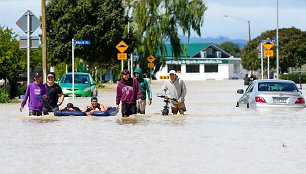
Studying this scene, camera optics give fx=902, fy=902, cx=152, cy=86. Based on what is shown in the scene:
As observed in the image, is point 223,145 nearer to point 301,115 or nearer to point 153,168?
point 153,168

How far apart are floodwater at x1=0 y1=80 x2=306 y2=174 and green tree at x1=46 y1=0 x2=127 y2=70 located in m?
45.5

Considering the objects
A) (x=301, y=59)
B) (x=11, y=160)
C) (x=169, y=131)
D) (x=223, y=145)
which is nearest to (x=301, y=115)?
(x=169, y=131)

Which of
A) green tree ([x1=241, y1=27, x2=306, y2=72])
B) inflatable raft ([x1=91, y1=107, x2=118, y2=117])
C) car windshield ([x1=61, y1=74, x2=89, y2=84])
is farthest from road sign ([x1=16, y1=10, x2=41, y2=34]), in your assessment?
green tree ([x1=241, y1=27, x2=306, y2=72])

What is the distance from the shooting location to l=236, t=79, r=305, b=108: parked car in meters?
28.7

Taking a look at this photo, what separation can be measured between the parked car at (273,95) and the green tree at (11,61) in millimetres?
15884

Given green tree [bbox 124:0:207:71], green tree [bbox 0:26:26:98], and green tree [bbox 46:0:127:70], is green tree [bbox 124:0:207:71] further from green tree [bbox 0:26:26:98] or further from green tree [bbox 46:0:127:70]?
green tree [bbox 0:26:26:98]

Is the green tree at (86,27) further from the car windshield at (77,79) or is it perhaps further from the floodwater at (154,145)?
the floodwater at (154,145)

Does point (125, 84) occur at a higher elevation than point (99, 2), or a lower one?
lower

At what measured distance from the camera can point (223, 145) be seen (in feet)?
55.7

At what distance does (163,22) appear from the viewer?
239 feet

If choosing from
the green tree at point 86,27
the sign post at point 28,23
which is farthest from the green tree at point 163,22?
the sign post at point 28,23

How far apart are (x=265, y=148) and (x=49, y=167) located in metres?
4.63

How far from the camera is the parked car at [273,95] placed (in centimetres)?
2873

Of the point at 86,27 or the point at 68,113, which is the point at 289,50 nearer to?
the point at 86,27
